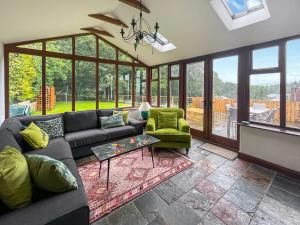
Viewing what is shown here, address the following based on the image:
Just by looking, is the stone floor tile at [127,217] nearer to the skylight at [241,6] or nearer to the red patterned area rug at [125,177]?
the red patterned area rug at [125,177]

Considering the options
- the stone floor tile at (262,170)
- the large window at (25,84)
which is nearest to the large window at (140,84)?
the large window at (25,84)

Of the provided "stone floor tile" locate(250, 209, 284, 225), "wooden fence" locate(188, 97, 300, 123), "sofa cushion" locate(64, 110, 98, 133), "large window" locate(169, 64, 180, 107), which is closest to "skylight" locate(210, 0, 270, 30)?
"wooden fence" locate(188, 97, 300, 123)

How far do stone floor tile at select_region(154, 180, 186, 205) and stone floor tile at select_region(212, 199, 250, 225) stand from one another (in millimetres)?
439

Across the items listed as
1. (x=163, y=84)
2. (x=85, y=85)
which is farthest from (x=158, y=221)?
(x=163, y=84)

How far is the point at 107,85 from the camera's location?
520 centimetres

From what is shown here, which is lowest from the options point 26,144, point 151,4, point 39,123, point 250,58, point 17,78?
point 26,144

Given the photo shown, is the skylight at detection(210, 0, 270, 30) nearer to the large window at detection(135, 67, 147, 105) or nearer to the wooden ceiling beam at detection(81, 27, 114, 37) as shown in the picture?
the wooden ceiling beam at detection(81, 27, 114, 37)

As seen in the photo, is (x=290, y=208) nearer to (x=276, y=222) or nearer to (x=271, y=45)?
(x=276, y=222)

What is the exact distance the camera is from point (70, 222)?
Answer: 1145 millimetres

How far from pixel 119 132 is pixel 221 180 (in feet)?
7.18

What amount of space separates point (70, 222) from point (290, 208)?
231 centimetres

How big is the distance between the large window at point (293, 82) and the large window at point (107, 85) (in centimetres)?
443

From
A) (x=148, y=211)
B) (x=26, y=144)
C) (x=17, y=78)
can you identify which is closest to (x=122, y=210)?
(x=148, y=211)

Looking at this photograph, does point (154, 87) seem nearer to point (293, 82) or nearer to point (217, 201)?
point (293, 82)
